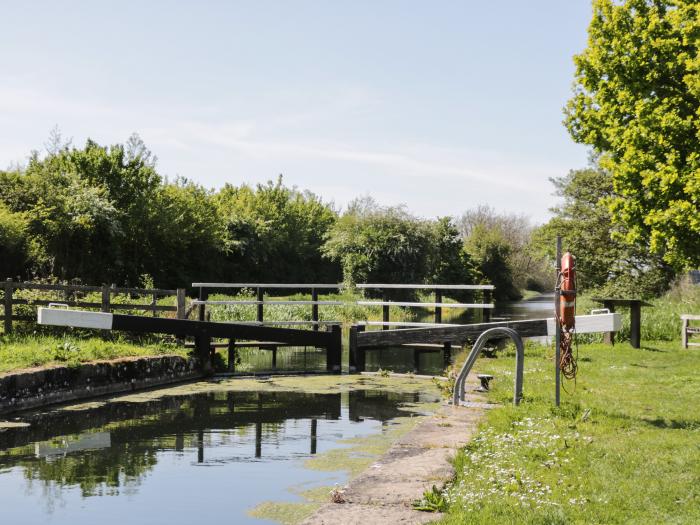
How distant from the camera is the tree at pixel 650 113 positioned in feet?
66.8

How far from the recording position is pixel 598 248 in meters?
41.7

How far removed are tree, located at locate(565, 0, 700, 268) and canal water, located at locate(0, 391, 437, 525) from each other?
10.5 m

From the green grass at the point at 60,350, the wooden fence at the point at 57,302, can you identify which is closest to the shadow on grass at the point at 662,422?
the green grass at the point at 60,350

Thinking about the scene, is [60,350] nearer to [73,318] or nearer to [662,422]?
[73,318]

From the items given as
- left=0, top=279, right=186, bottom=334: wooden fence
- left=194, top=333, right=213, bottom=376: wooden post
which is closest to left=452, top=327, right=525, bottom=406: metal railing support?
left=194, top=333, right=213, bottom=376: wooden post

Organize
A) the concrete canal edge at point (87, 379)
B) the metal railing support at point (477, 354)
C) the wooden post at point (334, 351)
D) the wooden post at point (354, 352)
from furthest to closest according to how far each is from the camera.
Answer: the wooden post at point (334, 351), the wooden post at point (354, 352), the concrete canal edge at point (87, 379), the metal railing support at point (477, 354)

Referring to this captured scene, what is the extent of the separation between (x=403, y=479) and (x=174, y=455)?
3.60 metres

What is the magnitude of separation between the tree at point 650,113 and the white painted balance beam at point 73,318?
1338 cm

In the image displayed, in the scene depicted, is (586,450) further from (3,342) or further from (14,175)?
(14,175)

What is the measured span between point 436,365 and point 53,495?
1515cm

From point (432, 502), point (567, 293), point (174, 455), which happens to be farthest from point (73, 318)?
point (432, 502)

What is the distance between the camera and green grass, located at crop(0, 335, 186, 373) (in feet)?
43.8

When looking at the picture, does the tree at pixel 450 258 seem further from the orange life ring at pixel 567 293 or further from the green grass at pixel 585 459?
the orange life ring at pixel 567 293

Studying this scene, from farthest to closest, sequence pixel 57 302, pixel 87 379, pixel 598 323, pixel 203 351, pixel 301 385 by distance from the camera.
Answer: pixel 203 351
pixel 57 302
pixel 301 385
pixel 87 379
pixel 598 323
